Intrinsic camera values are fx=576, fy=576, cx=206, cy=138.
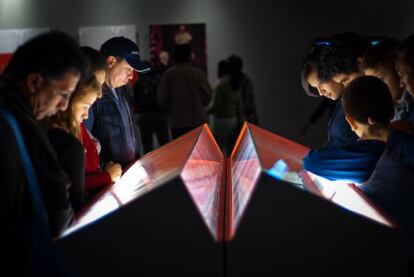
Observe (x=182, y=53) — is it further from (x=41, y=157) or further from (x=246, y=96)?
(x=41, y=157)

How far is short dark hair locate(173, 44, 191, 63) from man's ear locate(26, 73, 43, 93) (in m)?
4.86

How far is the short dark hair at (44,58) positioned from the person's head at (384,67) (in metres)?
1.89

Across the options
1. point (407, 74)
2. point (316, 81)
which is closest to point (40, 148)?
point (407, 74)

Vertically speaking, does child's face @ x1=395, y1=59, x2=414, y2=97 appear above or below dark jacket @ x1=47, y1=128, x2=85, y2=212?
above

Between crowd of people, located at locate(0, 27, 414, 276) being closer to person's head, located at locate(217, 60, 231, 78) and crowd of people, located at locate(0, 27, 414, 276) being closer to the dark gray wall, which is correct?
person's head, located at locate(217, 60, 231, 78)

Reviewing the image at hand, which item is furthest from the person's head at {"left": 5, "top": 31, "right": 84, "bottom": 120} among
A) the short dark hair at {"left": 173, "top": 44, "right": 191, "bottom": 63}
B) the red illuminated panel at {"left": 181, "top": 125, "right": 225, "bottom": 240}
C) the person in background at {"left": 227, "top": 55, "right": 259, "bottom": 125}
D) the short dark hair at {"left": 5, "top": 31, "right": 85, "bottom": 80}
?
the person in background at {"left": 227, "top": 55, "right": 259, "bottom": 125}

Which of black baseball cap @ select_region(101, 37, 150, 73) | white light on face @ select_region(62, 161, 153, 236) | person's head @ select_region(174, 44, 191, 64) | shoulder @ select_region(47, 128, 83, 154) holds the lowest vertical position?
person's head @ select_region(174, 44, 191, 64)

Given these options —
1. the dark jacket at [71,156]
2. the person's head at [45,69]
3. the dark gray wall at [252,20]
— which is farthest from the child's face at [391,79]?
the dark gray wall at [252,20]

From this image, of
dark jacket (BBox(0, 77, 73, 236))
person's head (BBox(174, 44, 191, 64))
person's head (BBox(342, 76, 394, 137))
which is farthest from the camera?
person's head (BBox(174, 44, 191, 64))

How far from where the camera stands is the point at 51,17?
8719mm

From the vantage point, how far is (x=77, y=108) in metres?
2.55

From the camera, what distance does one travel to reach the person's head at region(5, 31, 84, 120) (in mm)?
1866

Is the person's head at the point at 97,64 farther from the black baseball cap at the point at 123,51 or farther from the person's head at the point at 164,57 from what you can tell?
the person's head at the point at 164,57

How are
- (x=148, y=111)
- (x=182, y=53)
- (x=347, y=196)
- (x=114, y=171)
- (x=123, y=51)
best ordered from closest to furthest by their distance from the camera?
(x=347, y=196) < (x=114, y=171) < (x=123, y=51) < (x=182, y=53) < (x=148, y=111)
